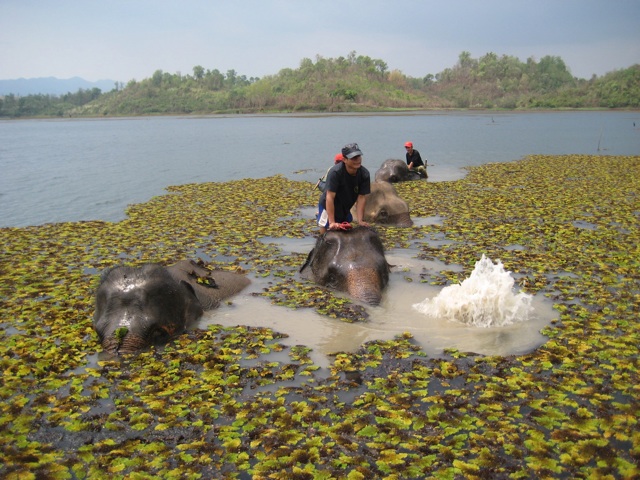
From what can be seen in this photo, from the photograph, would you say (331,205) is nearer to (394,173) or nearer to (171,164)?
(394,173)

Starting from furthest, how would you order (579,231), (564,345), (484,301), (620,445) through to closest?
(579,231), (484,301), (564,345), (620,445)

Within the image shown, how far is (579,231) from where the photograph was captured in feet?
46.2

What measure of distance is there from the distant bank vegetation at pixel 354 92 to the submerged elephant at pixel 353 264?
129m

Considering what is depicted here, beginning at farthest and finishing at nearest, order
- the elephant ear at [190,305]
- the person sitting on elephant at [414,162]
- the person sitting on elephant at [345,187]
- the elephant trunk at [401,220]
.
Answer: the person sitting on elephant at [414,162], the elephant trunk at [401,220], the person sitting on elephant at [345,187], the elephant ear at [190,305]

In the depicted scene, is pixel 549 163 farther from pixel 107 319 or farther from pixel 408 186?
pixel 107 319

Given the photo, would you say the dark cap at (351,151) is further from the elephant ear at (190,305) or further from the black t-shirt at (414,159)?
the black t-shirt at (414,159)

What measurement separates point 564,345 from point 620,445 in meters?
2.36

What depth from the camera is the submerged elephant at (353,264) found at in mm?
9391

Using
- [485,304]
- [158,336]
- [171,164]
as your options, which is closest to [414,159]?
[485,304]

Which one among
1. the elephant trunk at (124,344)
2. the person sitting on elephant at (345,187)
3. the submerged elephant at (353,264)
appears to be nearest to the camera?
the elephant trunk at (124,344)

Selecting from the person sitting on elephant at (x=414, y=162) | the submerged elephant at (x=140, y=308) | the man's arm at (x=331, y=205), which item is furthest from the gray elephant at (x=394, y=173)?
the submerged elephant at (x=140, y=308)

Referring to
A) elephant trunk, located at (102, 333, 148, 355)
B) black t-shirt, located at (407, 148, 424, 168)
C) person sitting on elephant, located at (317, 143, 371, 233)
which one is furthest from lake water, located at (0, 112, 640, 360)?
person sitting on elephant, located at (317, 143, 371, 233)

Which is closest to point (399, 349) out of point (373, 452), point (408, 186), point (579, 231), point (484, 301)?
point (484, 301)

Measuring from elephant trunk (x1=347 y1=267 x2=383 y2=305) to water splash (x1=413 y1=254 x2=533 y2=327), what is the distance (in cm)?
104
